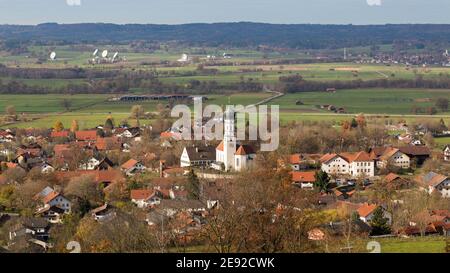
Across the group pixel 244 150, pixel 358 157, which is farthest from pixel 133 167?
pixel 358 157

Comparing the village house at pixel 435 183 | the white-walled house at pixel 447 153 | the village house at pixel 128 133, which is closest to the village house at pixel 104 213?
the village house at pixel 435 183

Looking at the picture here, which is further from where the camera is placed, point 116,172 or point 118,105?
point 118,105

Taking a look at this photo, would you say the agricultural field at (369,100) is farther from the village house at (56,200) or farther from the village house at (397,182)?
the village house at (56,200)

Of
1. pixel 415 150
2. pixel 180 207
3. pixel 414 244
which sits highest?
pixel 414 244

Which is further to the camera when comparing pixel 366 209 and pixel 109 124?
pixel 109 124

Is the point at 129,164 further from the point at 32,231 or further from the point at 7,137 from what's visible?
the point at 32,231

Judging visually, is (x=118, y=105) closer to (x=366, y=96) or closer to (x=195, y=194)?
(x=366, y=96)

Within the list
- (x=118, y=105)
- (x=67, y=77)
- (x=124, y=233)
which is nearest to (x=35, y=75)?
(x=67, y=77)
